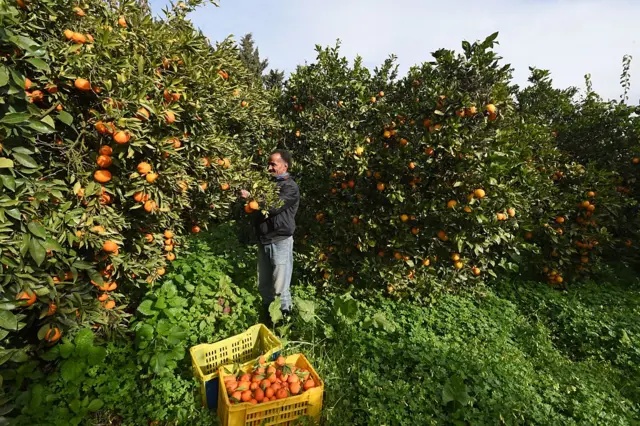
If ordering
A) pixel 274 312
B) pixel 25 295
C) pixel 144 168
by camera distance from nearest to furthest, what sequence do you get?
pixel 25 295 → pixel 144 168 → pixel 274 312

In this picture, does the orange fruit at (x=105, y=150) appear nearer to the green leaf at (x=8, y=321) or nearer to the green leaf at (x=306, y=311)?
the green leaf at (x=8, y=321)

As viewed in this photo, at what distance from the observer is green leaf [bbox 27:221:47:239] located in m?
1.66

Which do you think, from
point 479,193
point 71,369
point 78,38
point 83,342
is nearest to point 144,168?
point 78,38

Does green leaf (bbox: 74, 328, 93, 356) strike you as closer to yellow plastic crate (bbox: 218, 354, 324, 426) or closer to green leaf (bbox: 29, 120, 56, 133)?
yellow plastic crate (bbox: 218, 354, 324, 426)

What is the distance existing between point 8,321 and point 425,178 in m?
3.65

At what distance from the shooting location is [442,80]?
3.90 meters

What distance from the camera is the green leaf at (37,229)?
5.45ft

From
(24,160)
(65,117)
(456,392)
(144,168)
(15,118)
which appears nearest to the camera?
(15,118)

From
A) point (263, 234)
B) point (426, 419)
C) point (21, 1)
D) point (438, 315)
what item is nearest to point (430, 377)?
point (426, 419)

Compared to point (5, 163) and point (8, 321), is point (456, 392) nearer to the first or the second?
point (8, 321)

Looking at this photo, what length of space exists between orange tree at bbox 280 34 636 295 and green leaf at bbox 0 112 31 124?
313cm

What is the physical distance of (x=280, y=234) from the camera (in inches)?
132

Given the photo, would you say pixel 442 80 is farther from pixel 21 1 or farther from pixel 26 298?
pixel 26 298

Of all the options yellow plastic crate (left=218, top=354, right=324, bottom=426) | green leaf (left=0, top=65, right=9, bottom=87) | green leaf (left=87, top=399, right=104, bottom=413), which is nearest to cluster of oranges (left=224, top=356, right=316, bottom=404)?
yellow plastic crate (left=218, top=354, right=324, bottom=426)
